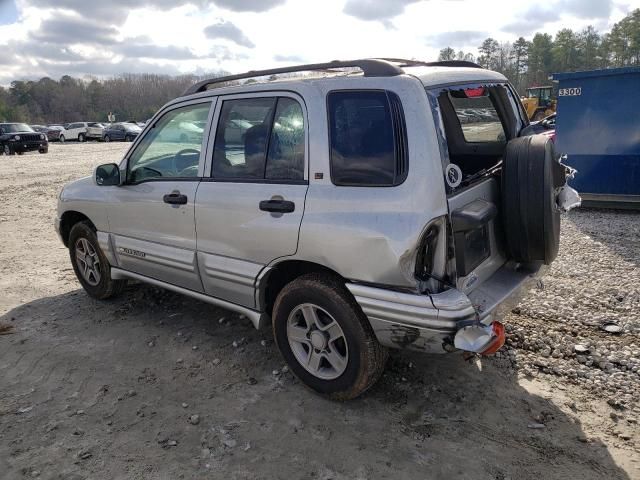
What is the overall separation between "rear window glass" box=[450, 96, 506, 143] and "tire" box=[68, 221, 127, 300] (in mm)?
3306

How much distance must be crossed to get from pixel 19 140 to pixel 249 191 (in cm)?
2675

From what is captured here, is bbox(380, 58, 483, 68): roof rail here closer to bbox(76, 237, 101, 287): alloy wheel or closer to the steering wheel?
the steering wheel

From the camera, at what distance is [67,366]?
12.4 ft

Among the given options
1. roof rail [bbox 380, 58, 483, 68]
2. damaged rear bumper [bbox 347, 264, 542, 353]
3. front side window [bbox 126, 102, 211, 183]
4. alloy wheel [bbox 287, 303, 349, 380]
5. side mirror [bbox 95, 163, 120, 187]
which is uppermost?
roof rail [bbox 380, 58, 483, 68]

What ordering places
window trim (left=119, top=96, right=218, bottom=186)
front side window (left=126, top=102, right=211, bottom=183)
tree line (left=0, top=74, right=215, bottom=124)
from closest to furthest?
window trim (left=119, top=96, right=218, bottom=186) → front side window (left=126, top=102, right=211, bottom=183) → tree line (left=0, top=74, right=215, bottom=124)

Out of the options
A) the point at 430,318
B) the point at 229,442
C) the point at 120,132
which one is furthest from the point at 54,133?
the point at 430,318

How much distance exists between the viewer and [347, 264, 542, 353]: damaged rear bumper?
262cm

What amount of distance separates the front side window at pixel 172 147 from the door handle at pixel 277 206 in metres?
0.79

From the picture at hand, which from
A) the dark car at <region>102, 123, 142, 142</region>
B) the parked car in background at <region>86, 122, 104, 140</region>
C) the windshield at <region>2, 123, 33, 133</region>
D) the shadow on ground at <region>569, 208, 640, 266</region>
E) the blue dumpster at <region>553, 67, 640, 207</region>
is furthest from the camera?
the parked car in background at <region>86, 122, 104, 140</region>

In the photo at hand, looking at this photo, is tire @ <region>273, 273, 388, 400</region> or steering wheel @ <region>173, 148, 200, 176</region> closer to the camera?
tire @ <region>273, 273, 388, 400</region>

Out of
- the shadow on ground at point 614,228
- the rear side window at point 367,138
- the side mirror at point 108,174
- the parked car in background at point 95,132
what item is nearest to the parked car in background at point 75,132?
the parked car in background at point 95,132

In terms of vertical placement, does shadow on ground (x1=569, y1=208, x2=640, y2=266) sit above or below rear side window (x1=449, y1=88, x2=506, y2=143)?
below

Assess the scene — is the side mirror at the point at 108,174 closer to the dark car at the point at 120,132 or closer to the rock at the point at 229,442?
the rock at the point at 229,442

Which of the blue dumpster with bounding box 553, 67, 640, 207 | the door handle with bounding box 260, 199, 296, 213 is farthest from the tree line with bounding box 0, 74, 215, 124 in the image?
the door handle with bounding box 260, 199, 296, 213
